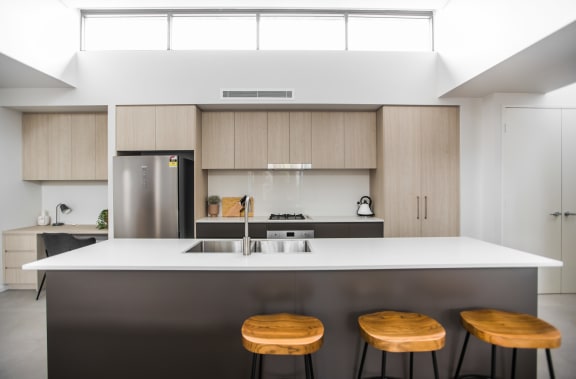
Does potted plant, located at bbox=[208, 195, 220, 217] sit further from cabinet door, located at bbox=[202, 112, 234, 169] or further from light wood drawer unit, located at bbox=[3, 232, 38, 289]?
light wood drawer unit, located at bbox=[3, 232, 38, 289]

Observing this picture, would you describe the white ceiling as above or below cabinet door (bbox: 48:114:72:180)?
above

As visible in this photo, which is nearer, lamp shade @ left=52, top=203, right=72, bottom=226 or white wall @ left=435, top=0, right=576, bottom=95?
white wall @ left=435, top=0, right=576, bottom=95

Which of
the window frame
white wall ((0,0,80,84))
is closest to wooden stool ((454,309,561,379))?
the window frame

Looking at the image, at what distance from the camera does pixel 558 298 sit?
3.59 m

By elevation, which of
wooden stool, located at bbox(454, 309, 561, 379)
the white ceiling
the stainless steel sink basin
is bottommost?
wooden stool, located at bbox(454, 309, 561, 379)

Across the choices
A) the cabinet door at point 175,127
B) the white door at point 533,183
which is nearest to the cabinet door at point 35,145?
the cabinet door at point 175,127

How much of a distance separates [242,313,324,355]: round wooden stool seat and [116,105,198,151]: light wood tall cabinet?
267cm

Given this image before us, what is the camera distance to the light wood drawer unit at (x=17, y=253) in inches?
149

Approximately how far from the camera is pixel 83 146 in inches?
160

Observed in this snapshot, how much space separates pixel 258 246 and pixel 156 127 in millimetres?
2225

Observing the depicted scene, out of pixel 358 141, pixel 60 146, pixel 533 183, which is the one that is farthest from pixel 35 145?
pixel 533 183

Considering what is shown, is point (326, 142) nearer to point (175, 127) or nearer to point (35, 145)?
point (175, 127)

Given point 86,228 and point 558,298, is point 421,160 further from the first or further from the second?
point 86,228

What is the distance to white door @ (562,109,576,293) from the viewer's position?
3.69 m
